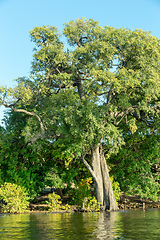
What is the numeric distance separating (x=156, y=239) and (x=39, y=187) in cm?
2219

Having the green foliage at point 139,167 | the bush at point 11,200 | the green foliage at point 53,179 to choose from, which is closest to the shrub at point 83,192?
the green foliage at point 53,179

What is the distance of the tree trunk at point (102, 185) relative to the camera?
90.7 feet

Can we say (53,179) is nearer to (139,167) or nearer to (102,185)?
(102,185)

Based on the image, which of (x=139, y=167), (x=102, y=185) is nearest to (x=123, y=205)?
(x=139, y=167)

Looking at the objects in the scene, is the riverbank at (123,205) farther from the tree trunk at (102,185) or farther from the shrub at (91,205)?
the tree trunk at (102,185)

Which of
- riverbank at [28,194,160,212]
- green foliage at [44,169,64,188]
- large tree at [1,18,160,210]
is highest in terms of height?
large tree at [1,18,160,210]

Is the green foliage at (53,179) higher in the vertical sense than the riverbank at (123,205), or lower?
higher

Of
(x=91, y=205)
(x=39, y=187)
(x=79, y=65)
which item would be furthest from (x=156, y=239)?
(x=39, y=187)

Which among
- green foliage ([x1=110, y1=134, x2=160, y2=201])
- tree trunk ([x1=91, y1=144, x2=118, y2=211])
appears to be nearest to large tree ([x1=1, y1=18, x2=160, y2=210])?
tree trunk ([x1=91, y1=144, x2=118, y2=211])

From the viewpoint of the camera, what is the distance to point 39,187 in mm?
30766

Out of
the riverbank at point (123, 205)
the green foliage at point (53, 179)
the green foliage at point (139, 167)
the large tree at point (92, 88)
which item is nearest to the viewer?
the large tree at point (92, 88)

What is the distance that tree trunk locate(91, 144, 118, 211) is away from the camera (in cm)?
2763

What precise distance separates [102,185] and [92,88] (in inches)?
352

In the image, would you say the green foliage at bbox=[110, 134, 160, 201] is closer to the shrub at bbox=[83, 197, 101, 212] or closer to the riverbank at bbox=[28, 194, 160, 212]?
the riverbank at bbox=[28, 194, 160, 212]
